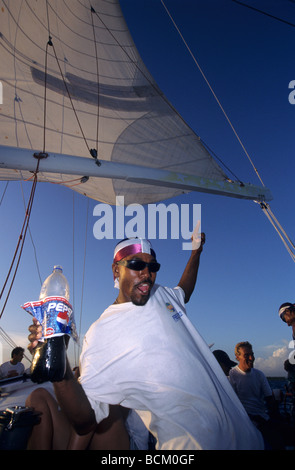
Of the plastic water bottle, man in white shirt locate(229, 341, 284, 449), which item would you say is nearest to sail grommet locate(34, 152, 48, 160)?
the plastic water bottle

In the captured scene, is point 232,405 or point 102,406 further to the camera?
point 232,405

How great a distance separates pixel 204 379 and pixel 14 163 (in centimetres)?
376

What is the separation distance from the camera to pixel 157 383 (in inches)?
57.2

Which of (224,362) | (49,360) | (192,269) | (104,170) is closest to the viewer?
(49,360)

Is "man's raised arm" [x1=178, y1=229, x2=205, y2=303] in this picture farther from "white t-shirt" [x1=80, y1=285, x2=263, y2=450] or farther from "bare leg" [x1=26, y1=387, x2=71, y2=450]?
"bare leg" [x1=26, y1=387, x2=71, y2=450]

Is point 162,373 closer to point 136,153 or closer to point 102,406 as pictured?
point 102,406

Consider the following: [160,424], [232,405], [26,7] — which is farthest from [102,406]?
[26,7]

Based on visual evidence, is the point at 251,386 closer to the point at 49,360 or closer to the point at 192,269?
the point at 192,269

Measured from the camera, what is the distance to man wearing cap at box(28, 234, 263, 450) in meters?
1.35

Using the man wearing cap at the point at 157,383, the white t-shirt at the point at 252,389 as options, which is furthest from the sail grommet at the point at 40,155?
the white t-shirt at the point at 252,389

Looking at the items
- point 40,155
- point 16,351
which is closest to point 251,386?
point 40,155

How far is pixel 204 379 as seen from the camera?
153 centimetres

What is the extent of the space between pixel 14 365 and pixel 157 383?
285 inches

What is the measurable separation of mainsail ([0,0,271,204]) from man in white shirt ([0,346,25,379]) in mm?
5401
